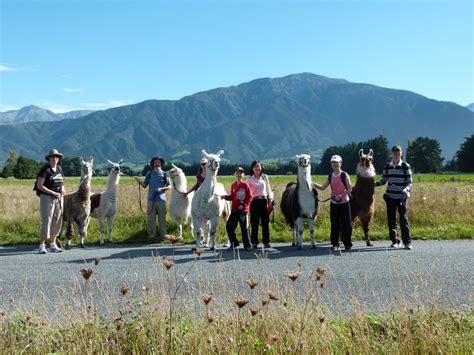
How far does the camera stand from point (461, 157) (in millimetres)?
69750

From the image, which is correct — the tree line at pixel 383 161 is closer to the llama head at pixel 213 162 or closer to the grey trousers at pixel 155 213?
the grey trousers at pixel 155 213

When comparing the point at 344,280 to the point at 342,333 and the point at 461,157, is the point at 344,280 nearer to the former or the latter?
the point at 342,333

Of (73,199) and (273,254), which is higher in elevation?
(73,199)

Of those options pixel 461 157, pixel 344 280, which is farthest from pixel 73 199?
pixel 461 157

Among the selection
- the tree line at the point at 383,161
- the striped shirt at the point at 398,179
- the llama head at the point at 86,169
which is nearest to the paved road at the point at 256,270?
the striped shirt at the point at 398,179

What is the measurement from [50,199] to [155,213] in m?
2.97

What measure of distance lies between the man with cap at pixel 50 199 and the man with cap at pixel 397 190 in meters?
7.84

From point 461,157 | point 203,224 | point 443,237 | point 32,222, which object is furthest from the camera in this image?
point 461,157

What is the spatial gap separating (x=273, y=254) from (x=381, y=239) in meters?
3.89

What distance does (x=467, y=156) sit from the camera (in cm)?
6875

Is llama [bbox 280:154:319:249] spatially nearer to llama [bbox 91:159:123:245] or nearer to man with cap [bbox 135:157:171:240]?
man with cap [bbox 135:157:171:240]

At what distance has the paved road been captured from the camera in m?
6.75

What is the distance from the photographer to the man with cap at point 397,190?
450 inches

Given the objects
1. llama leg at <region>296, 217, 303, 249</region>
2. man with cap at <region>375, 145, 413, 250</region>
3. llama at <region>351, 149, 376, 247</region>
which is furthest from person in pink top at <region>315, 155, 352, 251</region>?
man with cap at <region>375, 145, 413, 250</region>
